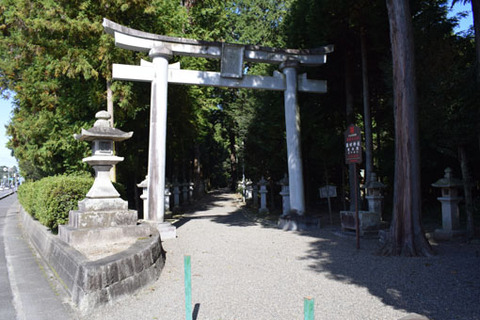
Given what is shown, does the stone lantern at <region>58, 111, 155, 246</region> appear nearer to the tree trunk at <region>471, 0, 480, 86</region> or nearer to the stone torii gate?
the stone torii gate

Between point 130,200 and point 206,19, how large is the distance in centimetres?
1196

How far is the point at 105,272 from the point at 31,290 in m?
1.96

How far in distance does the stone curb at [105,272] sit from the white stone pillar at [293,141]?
19.1ft

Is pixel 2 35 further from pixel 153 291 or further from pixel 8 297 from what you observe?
pixel 153 291

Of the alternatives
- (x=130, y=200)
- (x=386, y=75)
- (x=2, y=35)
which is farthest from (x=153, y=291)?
(x=2, y=35)

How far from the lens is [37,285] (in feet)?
18.6

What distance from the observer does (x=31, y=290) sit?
5.39m

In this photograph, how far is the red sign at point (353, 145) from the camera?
7.66 meters

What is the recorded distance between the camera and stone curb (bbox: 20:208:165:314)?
4.26 meters

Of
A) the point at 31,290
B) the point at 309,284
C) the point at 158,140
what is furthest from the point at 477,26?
the point at 31,290

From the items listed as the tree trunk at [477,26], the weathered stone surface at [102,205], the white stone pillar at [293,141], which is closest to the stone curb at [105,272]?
the weathered stone surface at [102,205]

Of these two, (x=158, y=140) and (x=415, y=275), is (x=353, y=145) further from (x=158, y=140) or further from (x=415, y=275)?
(x=158, y=140)

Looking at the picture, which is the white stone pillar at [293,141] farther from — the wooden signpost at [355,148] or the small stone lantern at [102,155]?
the small stone lantern at [102,155]

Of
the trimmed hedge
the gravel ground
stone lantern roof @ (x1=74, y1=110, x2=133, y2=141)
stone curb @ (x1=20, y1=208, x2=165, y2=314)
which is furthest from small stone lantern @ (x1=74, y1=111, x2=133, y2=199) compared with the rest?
the gravel ground
